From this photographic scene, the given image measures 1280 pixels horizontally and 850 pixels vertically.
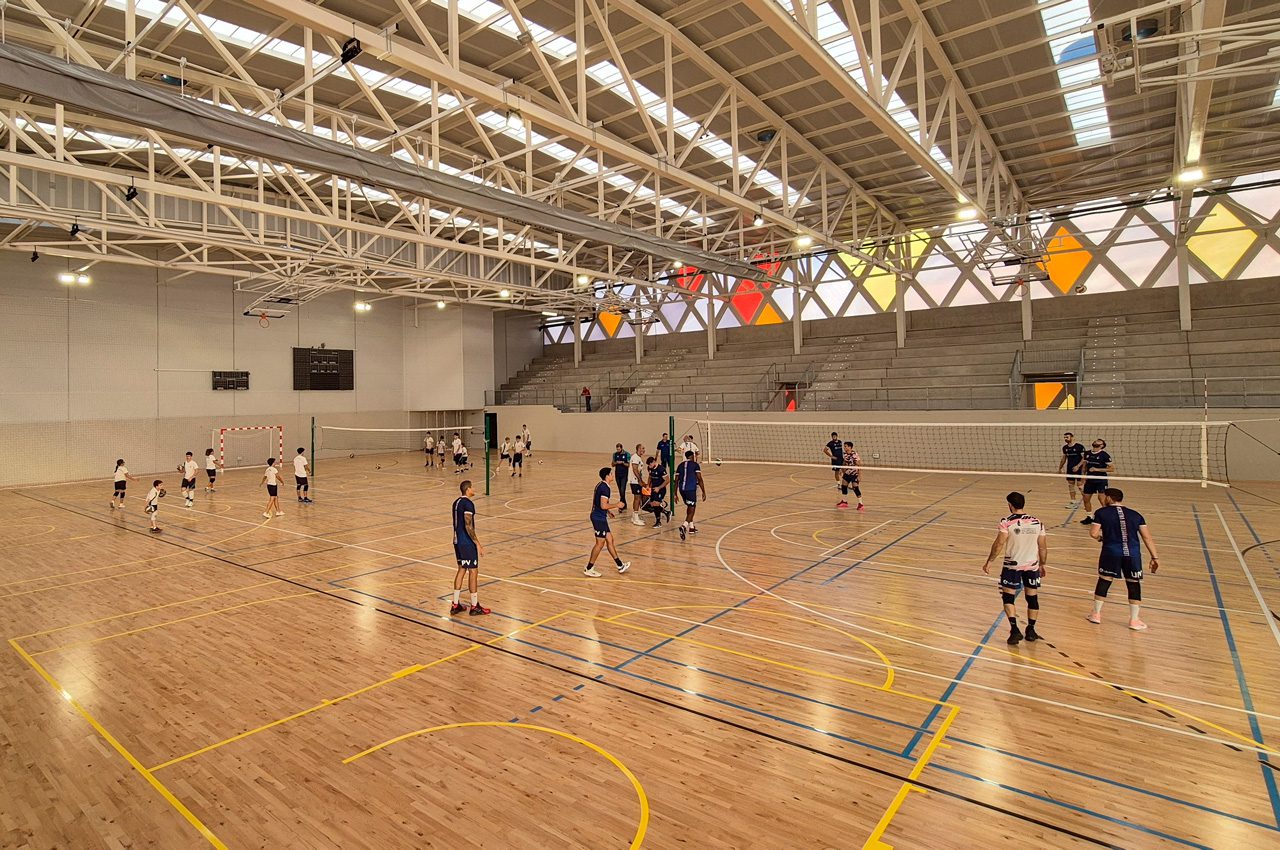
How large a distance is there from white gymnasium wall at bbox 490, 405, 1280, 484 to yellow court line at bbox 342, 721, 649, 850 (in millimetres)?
14511

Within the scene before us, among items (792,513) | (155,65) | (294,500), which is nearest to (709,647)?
(792,513)

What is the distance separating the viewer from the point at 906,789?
15.6ft

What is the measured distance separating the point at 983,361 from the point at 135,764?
30.0 m

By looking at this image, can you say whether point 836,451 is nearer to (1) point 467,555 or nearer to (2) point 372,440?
(1) point 467,555

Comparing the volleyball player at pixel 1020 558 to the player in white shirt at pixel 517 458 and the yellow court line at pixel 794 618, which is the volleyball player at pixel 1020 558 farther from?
the player in white shirt at pixel 517 458

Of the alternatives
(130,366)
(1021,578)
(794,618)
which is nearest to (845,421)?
(794,618)

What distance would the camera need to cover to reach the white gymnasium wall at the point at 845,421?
814 inches

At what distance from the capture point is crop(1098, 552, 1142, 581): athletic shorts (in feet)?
25.7

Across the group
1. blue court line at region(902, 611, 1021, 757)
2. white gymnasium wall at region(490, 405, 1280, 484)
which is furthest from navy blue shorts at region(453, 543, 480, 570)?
white gymnasium wall at region(490, 405, 1280, 484)

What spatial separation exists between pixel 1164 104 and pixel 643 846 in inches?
849

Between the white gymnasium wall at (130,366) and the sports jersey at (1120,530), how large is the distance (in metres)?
34.0

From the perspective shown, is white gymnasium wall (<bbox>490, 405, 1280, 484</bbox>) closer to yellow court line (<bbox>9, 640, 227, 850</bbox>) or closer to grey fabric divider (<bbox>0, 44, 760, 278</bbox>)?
grey fabric divider (<bbox>0, 44, 760, 278</bbox>)

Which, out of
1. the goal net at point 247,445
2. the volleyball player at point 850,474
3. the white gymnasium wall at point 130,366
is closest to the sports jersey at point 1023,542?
the volleyball player at point 850,474

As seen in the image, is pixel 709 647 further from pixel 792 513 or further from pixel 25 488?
pixel 25 488
